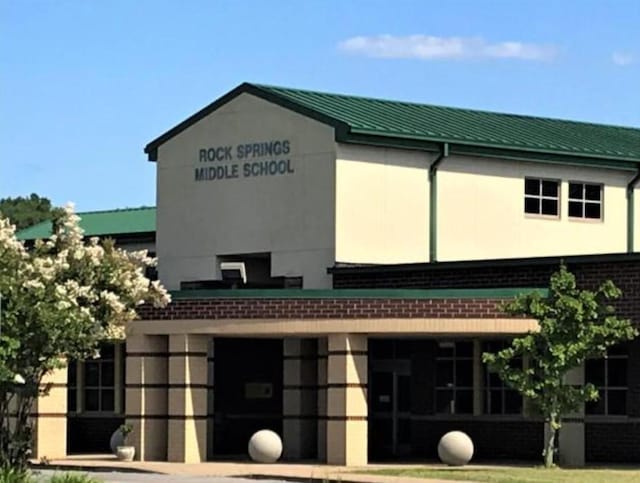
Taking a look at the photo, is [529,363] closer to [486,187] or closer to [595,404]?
[595,404]

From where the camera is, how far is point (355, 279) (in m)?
39.8

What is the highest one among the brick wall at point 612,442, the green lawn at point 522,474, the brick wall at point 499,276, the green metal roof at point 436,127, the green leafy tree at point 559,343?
the green metal roof at point 436,127

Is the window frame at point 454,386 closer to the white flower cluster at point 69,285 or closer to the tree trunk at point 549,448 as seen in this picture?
the tree trunk at point 549,448

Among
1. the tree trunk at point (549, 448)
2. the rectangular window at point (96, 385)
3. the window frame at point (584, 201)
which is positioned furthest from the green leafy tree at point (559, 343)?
the rectangular window at point (96, 385)

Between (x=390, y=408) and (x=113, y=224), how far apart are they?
1543 centimetres

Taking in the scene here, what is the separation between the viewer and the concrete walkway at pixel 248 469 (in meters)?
31.9

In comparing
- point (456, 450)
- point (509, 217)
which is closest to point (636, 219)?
point (509, 217)

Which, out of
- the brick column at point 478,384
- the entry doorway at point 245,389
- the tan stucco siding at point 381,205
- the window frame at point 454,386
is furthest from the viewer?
the entry doorway at point 245,389

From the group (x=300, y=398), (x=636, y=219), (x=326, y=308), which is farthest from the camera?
(x=636, y=219)

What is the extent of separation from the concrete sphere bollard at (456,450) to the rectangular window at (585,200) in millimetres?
10324

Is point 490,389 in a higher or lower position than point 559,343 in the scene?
lower

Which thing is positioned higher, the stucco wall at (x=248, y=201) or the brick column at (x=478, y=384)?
the stucco wall at (x=248, y=201)

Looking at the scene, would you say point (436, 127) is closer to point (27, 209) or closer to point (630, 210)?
point (630, 210)

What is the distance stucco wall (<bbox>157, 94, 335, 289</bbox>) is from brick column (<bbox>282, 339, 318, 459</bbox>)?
1647mm
